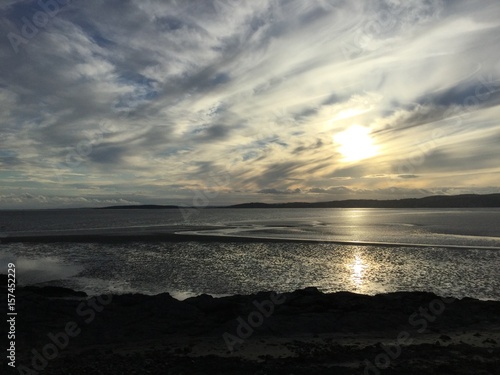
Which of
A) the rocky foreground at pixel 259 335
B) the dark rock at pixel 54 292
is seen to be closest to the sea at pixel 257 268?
the dark rock at pixel 54 292

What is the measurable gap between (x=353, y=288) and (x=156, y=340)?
16.2 m

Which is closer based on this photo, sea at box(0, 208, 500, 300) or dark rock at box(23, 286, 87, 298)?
dark rock at box(23, 286, 87, 298)

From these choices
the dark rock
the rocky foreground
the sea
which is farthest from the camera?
the sea

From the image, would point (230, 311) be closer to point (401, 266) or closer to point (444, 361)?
point (444, 361)

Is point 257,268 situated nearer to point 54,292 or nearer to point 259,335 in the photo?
point 54,292

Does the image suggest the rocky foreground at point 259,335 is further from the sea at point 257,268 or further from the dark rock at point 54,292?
the sea at point 257,268

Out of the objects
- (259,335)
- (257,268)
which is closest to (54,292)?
(259,335)

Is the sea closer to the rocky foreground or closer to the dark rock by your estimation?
the dark rock

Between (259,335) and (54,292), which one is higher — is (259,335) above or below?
below

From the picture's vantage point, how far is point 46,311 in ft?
60.3

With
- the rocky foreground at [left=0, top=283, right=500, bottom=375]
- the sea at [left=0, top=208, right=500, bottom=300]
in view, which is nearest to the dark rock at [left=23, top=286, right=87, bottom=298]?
the sea at [left=0, top=208, right=500, bottom=300]

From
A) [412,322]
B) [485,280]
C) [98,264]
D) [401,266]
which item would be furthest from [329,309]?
[98,264]

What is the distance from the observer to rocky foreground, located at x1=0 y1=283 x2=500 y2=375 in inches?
515

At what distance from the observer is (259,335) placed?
16.5m
